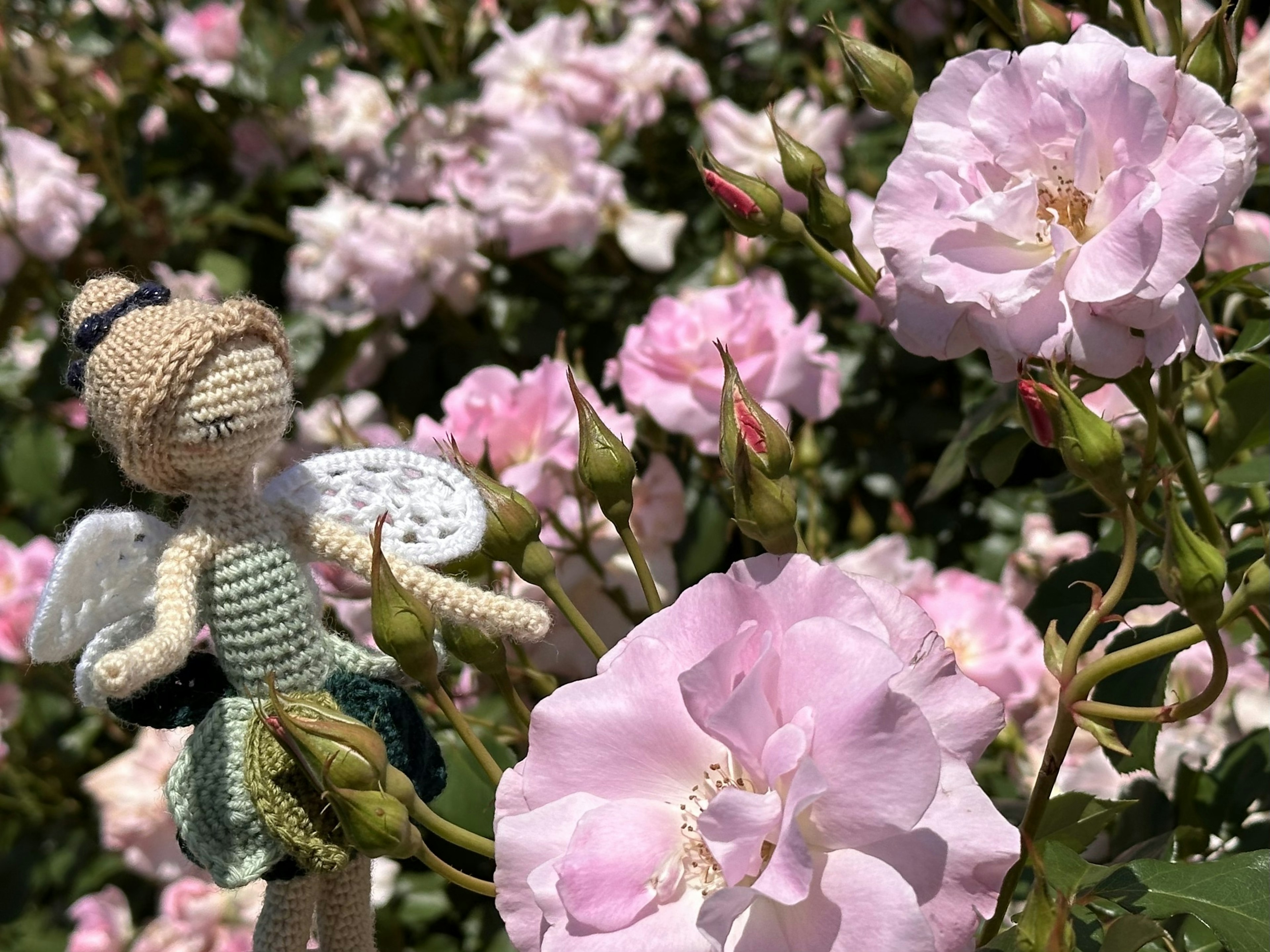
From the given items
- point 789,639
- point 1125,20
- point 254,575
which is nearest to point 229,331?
point 254,575

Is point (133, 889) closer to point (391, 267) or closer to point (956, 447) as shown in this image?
point (391, 267)

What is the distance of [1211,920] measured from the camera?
56 centimetres

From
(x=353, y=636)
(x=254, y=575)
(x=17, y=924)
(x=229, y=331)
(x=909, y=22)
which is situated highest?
(x=229, y=331)

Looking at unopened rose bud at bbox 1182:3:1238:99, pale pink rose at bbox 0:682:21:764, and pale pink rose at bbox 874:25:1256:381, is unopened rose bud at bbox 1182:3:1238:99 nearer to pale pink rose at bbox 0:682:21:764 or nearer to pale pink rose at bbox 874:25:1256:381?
pale pink rose at bbox 874:25:1256:381

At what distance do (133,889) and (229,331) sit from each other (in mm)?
1226

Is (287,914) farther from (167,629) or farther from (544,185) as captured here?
(544,185)

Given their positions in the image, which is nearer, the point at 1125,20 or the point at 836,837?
the point at 836,837

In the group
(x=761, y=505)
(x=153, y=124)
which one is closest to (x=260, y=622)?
(x=761, y=505)

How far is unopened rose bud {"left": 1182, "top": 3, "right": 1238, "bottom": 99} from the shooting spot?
758 mm

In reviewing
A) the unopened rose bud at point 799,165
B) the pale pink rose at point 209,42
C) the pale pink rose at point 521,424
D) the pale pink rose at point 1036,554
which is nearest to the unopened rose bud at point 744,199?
the unopened rose bud at point 799,165

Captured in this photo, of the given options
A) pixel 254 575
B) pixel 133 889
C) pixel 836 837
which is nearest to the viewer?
pixel 836 837

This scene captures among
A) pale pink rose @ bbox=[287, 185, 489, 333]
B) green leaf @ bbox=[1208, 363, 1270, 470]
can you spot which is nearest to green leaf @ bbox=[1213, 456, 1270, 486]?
green leaf @ bbox=[1208, 363, 1270, 470]

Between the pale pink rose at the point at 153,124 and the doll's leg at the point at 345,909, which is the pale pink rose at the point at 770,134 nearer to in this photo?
the pale pink rose at the point at 153,124

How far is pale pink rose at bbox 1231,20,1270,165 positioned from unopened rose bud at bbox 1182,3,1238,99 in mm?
569
